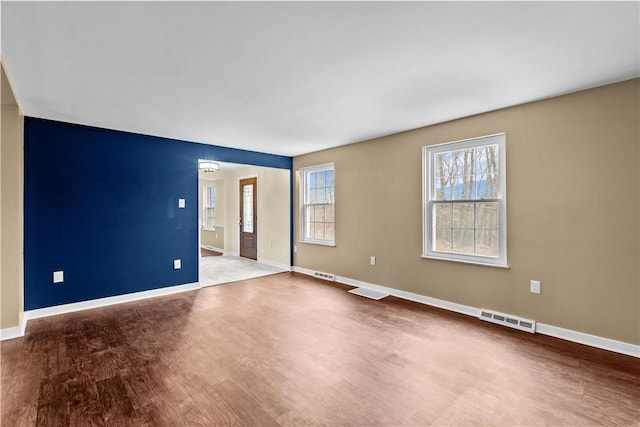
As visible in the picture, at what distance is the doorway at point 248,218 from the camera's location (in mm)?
7426

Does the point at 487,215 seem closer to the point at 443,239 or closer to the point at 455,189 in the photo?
the point at 455,189

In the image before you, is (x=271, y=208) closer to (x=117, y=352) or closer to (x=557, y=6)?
(x=117, y=352)

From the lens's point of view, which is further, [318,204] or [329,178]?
[318,204]

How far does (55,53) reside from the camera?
218 centimetres

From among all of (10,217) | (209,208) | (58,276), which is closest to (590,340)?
(10,217)

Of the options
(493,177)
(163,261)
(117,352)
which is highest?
(493,177)

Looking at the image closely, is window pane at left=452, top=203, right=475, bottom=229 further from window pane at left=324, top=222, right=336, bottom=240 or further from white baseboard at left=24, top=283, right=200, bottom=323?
white baseboard at left=24, top=283, right=200, bottom=323

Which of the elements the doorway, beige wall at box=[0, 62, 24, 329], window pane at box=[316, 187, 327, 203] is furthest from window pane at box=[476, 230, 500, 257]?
the doorway

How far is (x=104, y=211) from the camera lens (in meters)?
4.12

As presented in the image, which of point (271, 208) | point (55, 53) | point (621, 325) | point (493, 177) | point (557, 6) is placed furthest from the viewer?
point (271, 208)

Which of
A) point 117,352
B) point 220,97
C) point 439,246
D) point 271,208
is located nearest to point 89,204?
point 117,352

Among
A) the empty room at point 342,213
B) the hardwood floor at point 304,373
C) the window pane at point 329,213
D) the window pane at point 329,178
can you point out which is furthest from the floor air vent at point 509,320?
the window pane at point 329,178

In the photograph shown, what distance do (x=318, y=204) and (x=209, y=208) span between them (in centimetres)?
488

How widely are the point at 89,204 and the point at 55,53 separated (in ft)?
7.78
